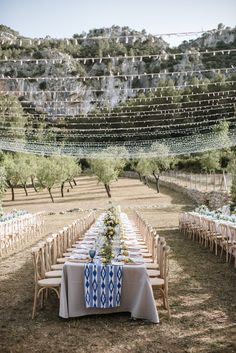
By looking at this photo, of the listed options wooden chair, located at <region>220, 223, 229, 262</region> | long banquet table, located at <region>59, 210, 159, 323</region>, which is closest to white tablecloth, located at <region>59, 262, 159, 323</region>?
long banquet table, located at <region>59, 210, 159, 323</region>

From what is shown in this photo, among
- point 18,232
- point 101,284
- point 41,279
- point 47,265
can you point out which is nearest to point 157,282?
point 101,284

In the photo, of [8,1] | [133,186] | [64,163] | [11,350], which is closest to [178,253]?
[11,350]

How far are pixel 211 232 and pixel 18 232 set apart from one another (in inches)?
219

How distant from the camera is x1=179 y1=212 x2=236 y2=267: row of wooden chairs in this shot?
29.9ft

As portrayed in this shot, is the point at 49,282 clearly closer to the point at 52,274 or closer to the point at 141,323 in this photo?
the point at 52,274

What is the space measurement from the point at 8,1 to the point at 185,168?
36653 millimetres

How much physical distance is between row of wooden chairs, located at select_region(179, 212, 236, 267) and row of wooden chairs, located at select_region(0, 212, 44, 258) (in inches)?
202

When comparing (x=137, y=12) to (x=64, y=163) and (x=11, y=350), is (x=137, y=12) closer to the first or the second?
(x=11, y=350)

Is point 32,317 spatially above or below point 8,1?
below

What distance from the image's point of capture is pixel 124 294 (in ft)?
18.0

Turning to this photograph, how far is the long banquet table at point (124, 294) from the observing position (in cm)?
536

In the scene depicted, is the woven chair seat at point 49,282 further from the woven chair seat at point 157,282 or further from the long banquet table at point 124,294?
the woven chair seat at point 157,282

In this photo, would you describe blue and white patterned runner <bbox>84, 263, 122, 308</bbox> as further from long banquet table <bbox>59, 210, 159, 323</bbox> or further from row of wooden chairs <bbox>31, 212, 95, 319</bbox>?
row of wooden chairs <bbox>31, 212, 95, 319</bbox>

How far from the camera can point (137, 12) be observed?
10.5m
